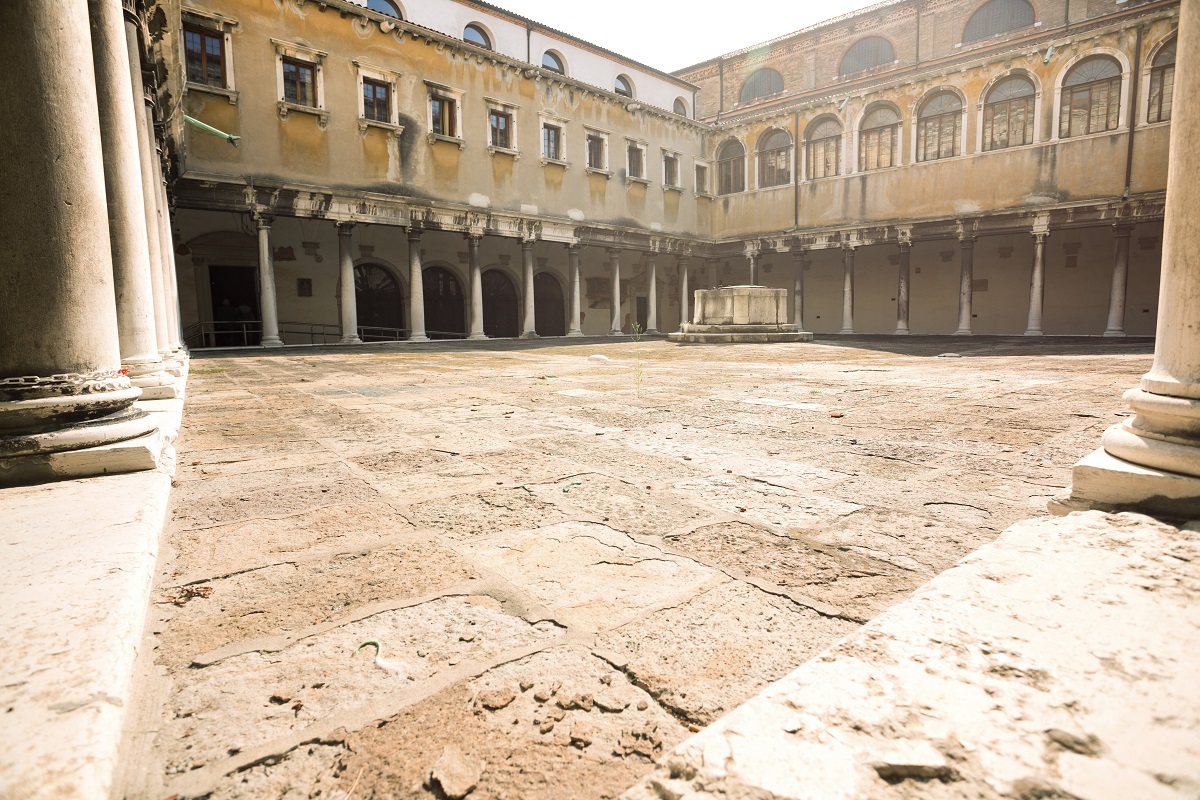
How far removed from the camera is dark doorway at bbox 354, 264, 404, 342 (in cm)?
1917

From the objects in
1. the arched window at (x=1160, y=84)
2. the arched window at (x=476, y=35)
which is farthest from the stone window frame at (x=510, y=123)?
the arched window at (x=1160, y=84)

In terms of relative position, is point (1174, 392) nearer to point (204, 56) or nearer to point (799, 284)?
point (204, 56)

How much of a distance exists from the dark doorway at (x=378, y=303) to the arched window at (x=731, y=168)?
43.9 feet

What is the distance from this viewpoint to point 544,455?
3471 mm

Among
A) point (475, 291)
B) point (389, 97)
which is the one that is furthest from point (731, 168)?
point (389, 97)

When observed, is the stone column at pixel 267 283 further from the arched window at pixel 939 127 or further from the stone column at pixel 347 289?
the arched window at pixel 939 127

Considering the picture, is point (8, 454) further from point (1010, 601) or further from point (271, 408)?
point (1010, 601)

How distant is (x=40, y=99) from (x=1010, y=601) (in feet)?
12.2

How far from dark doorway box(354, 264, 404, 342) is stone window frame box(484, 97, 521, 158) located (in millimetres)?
5038

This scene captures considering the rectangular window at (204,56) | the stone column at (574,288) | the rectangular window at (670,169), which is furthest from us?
the rectangular window at (670,169)

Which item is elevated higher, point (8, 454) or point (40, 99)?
point (40, 99)

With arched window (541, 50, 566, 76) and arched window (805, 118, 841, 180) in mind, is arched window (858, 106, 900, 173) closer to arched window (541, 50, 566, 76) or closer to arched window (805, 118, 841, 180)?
arched window (805, 118, 841, 180)

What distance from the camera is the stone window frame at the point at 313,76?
1504 centimetres

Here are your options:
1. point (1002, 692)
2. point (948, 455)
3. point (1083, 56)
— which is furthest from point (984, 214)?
point (1002, 692)
